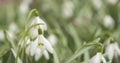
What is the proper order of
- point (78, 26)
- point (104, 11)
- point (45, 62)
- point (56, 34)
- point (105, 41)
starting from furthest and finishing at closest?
point (104, 11) → point (78, 26) → point (56, 34) → point (105, 41) → point (45, 62)

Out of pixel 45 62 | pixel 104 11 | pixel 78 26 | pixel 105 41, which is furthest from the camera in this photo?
pixel 104 11

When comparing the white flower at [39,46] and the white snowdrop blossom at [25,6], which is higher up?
the white snowdrop blossom at [25,6]

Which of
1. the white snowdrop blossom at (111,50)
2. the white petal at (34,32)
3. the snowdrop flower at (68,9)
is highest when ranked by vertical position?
the snowdrop flower at (68,9)

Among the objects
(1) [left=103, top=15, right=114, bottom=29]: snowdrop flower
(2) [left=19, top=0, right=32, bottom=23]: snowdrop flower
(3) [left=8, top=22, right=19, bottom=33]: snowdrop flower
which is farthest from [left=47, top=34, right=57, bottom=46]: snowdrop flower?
(2) [left=19, top=0, right=32, bottom=23]: snowdrop flower

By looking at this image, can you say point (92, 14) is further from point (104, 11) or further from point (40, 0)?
point (40, 0)

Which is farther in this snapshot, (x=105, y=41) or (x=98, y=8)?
(x=98, y=8)

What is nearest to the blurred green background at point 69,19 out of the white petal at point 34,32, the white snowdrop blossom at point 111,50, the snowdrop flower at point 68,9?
the snowdrop flower at point 68,9

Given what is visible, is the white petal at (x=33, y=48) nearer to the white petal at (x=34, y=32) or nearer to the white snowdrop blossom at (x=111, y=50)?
the white petal at (x=34, y=32)

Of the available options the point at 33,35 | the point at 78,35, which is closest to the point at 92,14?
the point at 78,35

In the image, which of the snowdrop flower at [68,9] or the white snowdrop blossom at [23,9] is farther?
the white snowdrop blossom at [23,9]
